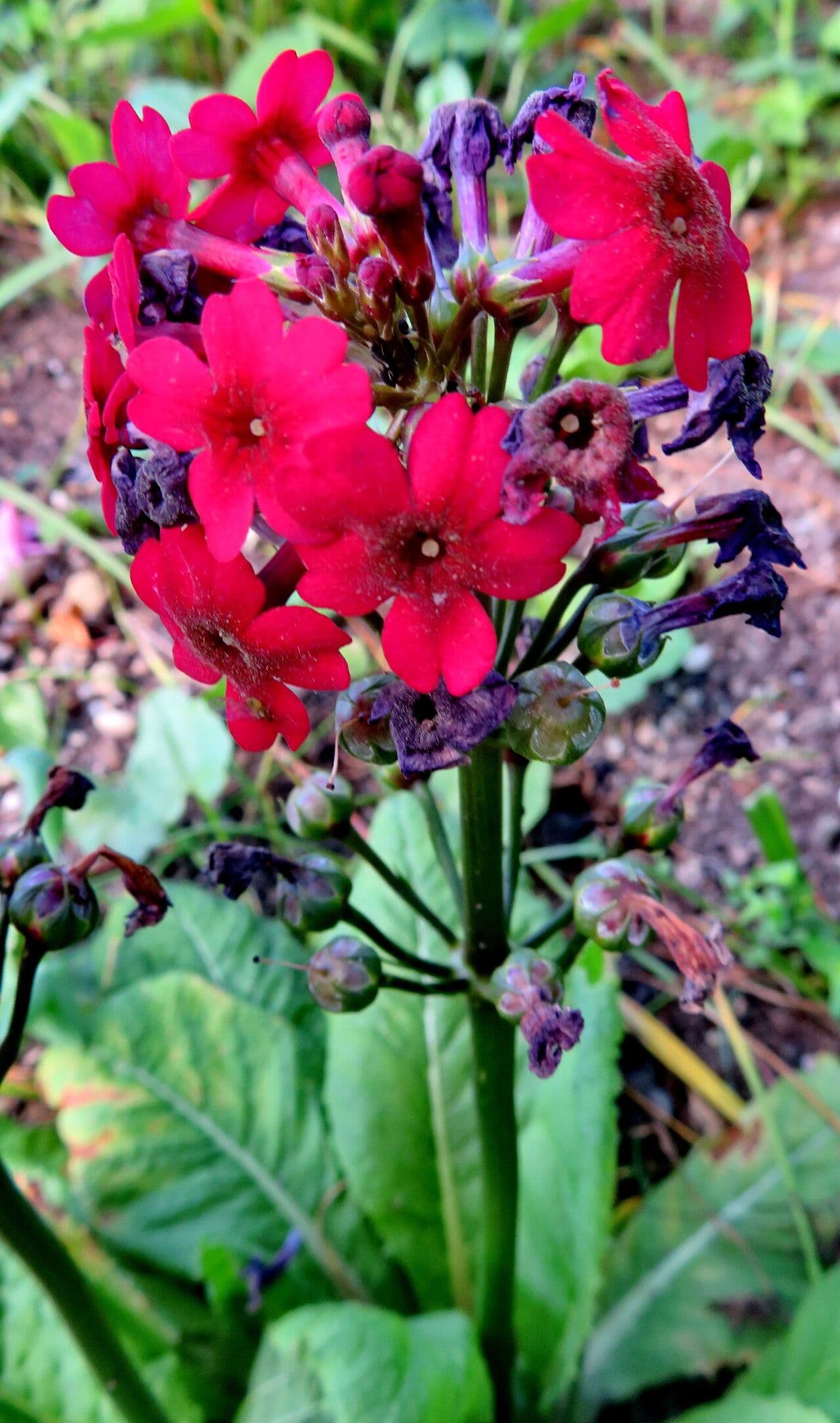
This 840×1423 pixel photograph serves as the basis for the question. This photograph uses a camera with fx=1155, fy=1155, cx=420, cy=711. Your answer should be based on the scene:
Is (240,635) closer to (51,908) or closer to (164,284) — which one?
(164,284)

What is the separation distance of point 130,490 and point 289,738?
258 mm

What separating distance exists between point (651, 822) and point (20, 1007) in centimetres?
76

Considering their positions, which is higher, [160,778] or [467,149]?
[467,149]

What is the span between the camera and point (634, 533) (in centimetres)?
114

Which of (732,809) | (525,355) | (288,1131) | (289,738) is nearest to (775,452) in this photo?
(525,355)

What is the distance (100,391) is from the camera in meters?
1.02

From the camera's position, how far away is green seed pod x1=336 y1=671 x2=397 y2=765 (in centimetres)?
110

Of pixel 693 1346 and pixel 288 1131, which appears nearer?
pixel 693 1346

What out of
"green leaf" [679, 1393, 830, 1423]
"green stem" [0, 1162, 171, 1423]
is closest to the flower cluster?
"green stem" [0, 1162, 171, 1423]

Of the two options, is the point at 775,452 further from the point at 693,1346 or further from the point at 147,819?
the point at 693,1346

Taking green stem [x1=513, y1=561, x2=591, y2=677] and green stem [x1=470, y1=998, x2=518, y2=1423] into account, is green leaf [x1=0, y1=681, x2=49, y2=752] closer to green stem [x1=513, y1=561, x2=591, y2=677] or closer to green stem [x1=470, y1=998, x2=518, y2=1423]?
green stem [x1=470, y1=998, x2=518, y2=1423]

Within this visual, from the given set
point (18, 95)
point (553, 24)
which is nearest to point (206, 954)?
point (18, 95)

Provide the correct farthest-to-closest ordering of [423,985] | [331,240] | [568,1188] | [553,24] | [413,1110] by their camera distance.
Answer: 1. [553,24]
2. [413,1110]
3. [568,1188]
4. [423,985]
5. [331,240]

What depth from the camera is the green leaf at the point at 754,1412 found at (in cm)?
154
